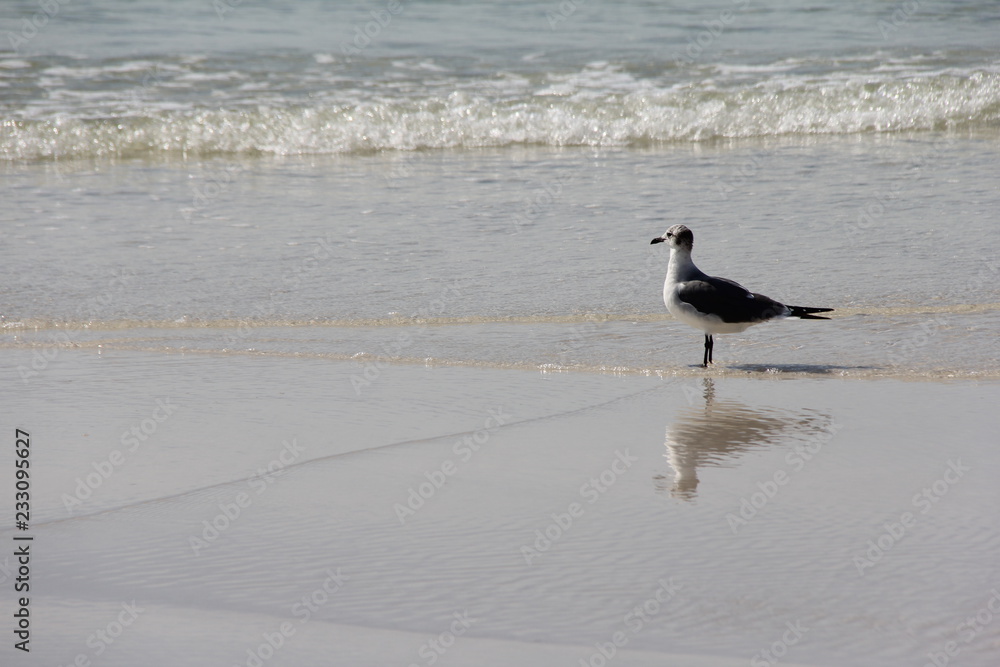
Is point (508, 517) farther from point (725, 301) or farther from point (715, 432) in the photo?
point (725, 301)

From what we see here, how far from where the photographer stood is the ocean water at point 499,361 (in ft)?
9.41

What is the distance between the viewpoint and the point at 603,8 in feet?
57.5

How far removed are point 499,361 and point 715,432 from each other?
1.29 m


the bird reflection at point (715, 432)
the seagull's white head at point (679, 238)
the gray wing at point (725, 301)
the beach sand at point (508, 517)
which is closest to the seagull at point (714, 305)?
the gray wing at point (725, 301)

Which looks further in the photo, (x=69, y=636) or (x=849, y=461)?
(x=849, y=461)

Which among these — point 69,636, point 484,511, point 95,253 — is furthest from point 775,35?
point 69,636

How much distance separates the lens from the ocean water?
2.87m

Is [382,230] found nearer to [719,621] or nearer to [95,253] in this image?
[95,253]

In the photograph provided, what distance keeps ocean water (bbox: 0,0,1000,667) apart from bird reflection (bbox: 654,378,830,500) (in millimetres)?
23

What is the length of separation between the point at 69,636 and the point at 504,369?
105 inches

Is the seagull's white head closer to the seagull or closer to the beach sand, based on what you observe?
the seagull

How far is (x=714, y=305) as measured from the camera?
5070 mm

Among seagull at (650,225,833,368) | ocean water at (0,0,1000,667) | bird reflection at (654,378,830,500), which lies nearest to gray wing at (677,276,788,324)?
seagull at (650,225,833,368)

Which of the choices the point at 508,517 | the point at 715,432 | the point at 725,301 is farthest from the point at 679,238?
the point at 508,517
